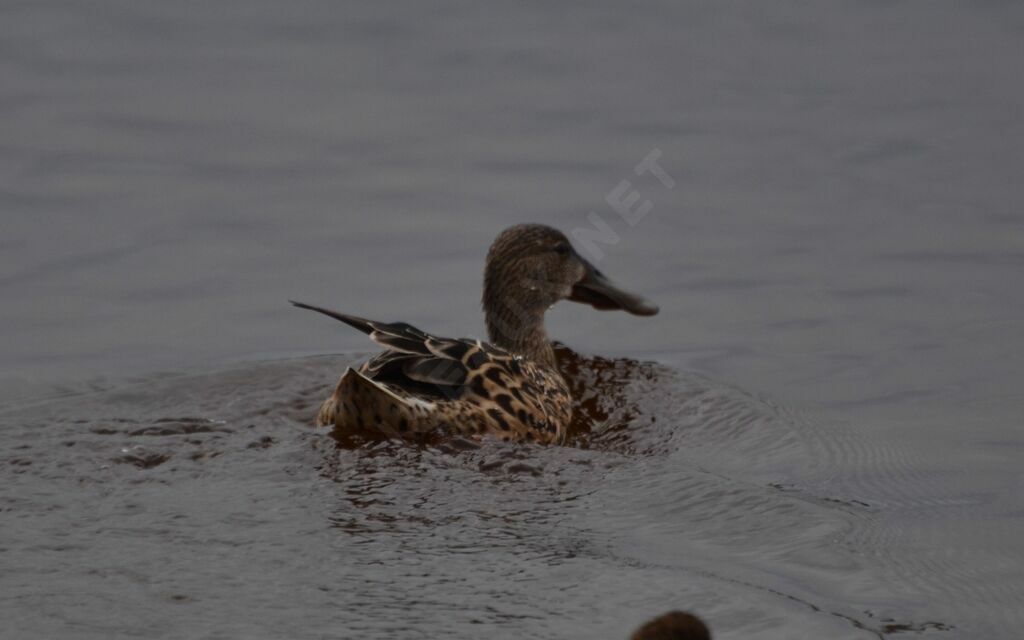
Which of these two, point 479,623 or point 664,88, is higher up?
point 664,88

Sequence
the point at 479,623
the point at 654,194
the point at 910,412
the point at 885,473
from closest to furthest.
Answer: the point at 479,623 < the point at 885,473 < the point at 910,412 < the point at 654,194

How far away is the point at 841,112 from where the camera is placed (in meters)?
12.8

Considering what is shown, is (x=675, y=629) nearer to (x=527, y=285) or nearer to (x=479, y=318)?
(x=527, y=285)

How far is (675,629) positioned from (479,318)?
5.38 meters

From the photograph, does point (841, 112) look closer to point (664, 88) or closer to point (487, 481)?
point (664, 88)

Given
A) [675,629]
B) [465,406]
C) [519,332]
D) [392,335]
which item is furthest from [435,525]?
[519,332]

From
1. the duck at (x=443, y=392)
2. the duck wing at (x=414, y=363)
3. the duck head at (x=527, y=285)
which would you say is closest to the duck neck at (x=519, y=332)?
the duck head at (x=527, y=285)

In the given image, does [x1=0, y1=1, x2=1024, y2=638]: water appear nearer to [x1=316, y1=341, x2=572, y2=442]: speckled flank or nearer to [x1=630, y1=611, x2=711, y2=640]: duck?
[x1=316, y1=341, x2=572, y2=442]: speckled flank

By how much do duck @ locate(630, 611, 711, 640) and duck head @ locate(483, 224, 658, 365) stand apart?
4.63m

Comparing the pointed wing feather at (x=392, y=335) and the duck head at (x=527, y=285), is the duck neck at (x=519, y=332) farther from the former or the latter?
the pointed wing feather at (x=392, y=335)

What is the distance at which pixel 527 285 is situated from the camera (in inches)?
386

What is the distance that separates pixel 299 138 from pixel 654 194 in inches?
99.9

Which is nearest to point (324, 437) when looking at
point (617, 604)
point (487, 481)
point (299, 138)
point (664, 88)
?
point (487, 481)

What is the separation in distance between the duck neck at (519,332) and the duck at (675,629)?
4.61 metres
